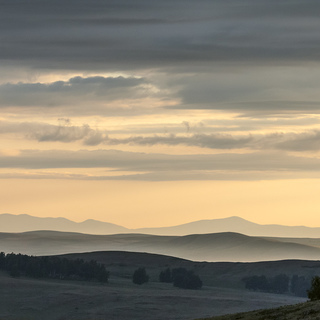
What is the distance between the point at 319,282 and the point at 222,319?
2098cm

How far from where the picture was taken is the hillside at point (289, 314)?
297ft

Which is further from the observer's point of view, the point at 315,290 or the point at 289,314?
the point at 315,290

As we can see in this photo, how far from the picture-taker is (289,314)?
94.6m

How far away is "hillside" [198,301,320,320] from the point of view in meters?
90.6

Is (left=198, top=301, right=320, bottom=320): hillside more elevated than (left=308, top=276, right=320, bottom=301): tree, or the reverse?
(left=308, top=276, right=320, bottom=301): tree

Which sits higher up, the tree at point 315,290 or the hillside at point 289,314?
the tree at point 315,290

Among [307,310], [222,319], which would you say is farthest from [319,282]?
[307,310]

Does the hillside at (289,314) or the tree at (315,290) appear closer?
the hillside at (289,314)

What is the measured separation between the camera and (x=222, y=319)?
106 metres

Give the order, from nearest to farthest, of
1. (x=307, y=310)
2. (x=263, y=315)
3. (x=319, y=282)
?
(x=307, y=310), (x=263, y=315), (x=319, y=282)

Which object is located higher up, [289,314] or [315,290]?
[315,290]

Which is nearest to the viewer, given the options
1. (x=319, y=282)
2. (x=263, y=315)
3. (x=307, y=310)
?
(x=307, y=310)

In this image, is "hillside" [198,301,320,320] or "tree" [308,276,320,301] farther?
"tree" [308,276,320,301]

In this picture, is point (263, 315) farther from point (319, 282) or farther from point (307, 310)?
point (319, 282)
